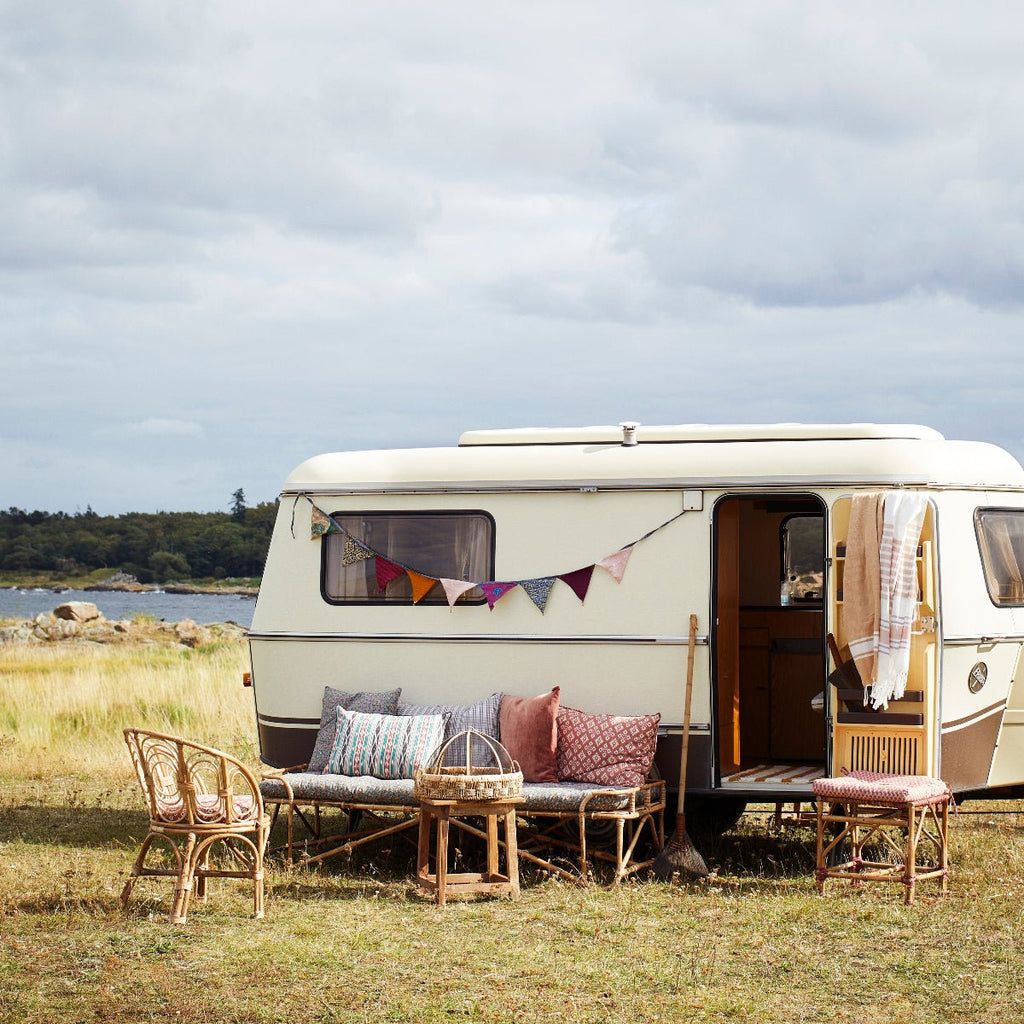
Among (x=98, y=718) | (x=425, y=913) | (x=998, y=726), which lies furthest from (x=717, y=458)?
(x=98, y=718)

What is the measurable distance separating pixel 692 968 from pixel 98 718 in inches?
391

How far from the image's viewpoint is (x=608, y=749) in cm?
782

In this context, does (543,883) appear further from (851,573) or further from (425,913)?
(851,573)

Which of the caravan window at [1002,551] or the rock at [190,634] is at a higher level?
the caravan window at [1002,551]

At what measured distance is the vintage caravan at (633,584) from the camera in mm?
7770

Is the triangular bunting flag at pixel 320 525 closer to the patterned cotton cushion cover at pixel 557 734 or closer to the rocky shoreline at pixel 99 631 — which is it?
the patterned cotton cushion cover at pixel 557 734

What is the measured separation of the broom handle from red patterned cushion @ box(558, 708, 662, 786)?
16cm

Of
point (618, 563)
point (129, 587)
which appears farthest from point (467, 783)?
point (129, 587)

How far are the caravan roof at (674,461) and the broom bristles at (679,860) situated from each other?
1957 millimetres

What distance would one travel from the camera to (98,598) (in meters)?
64.4

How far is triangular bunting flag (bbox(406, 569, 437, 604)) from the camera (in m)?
8.41

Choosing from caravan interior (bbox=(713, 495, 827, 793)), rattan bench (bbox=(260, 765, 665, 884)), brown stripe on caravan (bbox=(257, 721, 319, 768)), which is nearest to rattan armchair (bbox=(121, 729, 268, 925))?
rattan bench (bbox=(260, 765, 665, 884))

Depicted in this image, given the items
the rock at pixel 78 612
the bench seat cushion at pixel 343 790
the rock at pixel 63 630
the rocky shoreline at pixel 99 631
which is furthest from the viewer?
the rock at pixel 78 612

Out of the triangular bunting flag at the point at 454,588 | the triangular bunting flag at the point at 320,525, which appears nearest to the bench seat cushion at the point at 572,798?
the triangular bunting flag at the point at 454,588
